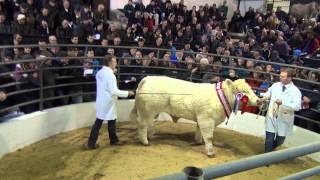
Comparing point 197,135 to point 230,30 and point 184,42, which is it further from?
point 230,30

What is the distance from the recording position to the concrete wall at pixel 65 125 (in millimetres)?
6813

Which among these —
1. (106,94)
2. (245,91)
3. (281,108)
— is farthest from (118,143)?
(281,108)

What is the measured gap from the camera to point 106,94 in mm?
7004

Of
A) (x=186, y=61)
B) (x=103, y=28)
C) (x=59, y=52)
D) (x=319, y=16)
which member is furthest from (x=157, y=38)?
(x=319, y=16)

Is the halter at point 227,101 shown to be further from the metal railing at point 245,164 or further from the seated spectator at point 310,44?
the seated spectator at point 310,44

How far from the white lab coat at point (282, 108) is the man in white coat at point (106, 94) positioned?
2.28m

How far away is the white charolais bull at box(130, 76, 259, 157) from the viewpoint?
7125 mm

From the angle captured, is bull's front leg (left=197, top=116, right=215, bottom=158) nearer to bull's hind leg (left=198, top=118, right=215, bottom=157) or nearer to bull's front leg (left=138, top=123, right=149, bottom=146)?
bull's hind leg (left=198, top=118, right=215, bottom=157)

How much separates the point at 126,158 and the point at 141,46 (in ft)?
15.7

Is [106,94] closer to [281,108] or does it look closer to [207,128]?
[207,128]

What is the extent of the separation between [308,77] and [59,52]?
495 cm

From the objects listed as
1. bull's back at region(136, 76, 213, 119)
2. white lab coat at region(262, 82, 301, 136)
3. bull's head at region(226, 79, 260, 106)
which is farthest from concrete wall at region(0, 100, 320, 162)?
bull's back at region(136, 76, 213, 119)

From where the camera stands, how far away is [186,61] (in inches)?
381

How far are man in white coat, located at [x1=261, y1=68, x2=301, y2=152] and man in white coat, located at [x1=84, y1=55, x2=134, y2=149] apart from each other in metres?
2.28
